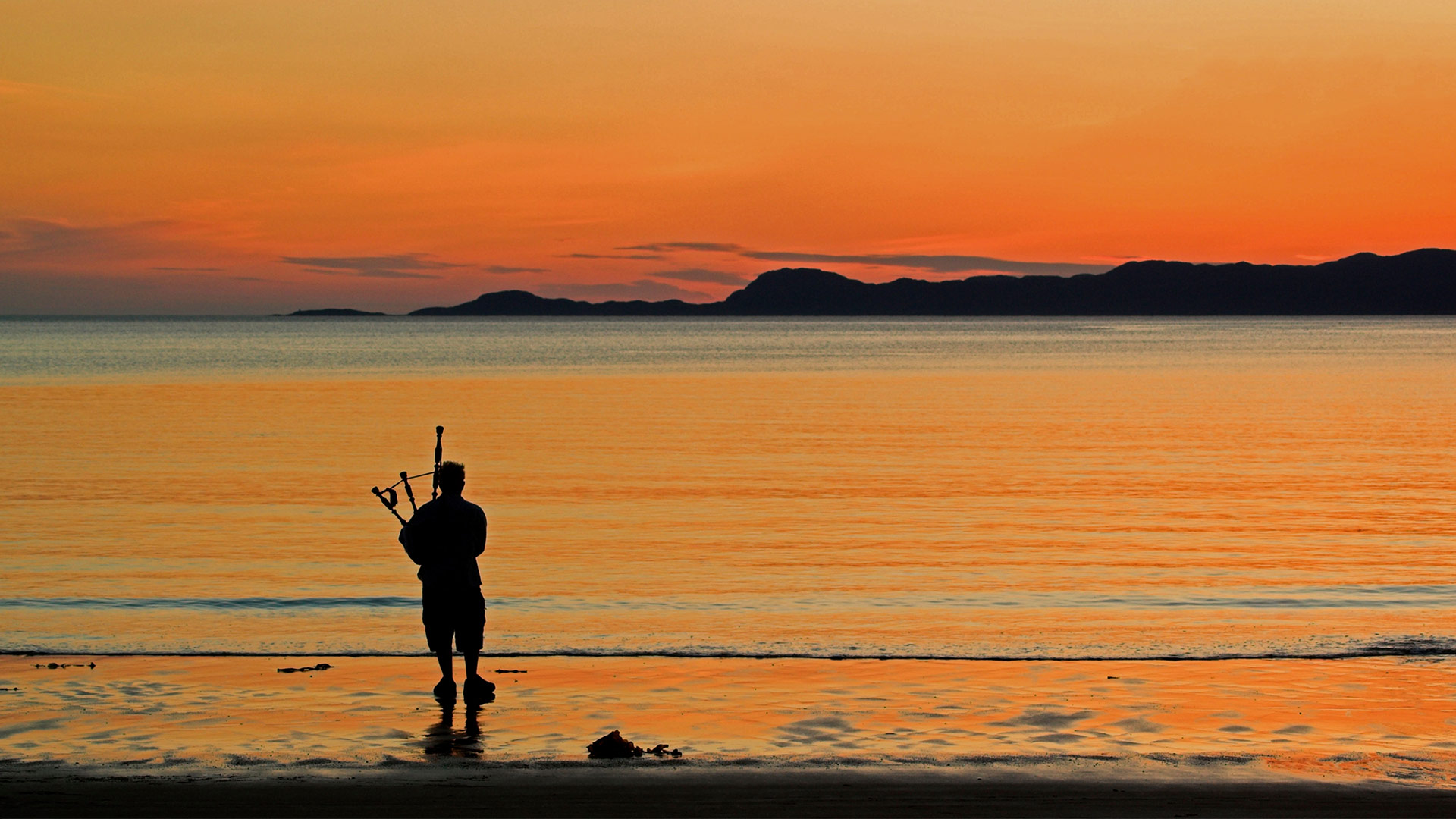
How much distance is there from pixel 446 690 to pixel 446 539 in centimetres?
108

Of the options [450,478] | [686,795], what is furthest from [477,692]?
[686,795]

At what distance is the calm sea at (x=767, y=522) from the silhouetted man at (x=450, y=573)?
6.81 ft

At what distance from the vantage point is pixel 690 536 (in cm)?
1927

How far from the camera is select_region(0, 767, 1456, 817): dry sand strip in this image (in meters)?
6.79

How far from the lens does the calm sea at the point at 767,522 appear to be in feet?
42.6

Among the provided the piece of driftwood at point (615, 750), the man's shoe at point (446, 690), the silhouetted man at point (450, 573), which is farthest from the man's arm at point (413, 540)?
the piece of driftwood at point (615, 750)

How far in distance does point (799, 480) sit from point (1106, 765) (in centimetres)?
1892

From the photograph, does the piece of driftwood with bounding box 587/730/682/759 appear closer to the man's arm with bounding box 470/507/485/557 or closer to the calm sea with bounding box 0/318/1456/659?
the man's arm with bounding box 470/507/485/557

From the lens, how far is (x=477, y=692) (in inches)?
369

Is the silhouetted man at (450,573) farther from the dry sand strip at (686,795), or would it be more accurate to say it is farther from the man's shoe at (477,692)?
the dry sand strip at (686,795)

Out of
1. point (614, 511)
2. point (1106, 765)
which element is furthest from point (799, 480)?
point (1106, 765)

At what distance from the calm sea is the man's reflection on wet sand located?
243 cm

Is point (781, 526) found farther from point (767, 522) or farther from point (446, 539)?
point (446, 539)

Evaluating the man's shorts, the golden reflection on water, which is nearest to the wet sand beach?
the man's shorts
